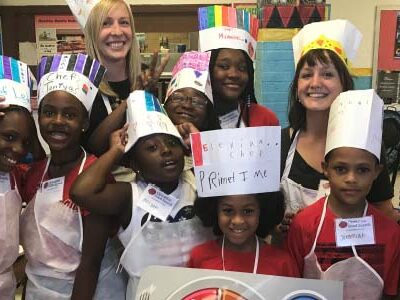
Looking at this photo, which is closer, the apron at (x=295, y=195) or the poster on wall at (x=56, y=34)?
the apron at (x=295, y=195)

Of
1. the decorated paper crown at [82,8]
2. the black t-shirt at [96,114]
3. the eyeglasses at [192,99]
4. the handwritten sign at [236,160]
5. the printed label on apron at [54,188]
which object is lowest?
the printed label on apron at [54,188]

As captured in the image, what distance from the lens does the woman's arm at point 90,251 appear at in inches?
51.0

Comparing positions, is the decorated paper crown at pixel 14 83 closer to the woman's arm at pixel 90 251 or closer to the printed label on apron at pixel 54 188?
the printed label on apron at pixel 54 188

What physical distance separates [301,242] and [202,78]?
22.5 inches

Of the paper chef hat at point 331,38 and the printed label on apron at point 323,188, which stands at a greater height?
the paper chef hat at point 331,38

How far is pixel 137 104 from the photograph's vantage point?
133cm

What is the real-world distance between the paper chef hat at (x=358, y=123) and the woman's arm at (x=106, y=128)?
1.94 ft

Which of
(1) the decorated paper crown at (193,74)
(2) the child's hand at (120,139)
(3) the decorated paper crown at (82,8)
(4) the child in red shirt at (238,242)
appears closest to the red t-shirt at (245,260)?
(4) the child in red shirt at (238,242)

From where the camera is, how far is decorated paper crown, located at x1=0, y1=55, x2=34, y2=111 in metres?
1.35

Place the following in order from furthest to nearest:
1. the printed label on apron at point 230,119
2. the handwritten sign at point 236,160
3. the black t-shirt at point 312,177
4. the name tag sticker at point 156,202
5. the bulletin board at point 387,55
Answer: the bulletin board at point 387,55 → the printed label on apron at point 230,119 → the black t-shirt at point 312,177 → the name tag sticker at point 156,202 → the handwritten sign at point 236,160

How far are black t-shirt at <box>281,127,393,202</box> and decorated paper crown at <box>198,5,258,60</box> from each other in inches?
16.1

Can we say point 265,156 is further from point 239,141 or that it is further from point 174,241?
point 174,241

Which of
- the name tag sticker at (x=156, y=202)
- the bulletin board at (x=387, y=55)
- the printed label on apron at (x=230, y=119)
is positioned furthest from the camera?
the bulletin board at (x=387, y=55)

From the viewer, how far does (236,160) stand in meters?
1.20
